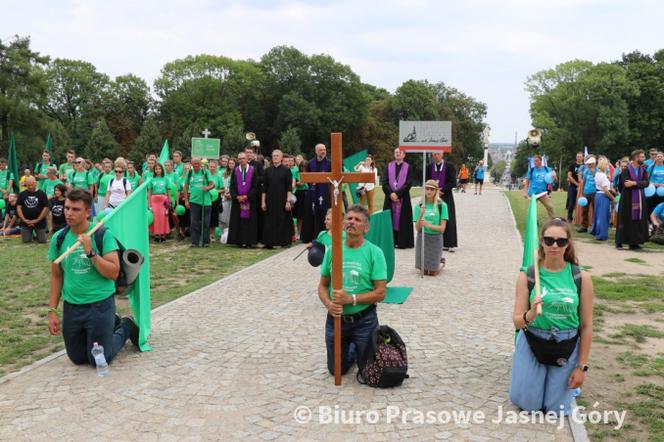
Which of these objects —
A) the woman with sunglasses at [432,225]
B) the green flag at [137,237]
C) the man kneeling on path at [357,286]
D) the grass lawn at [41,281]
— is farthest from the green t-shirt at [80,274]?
the woman with sunglasses at [432,225]

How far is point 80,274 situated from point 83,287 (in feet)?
0.39

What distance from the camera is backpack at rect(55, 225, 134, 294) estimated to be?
17.1ft

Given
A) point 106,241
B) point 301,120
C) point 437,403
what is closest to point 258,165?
point 106,241

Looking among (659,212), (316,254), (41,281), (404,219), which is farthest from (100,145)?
(316,254)

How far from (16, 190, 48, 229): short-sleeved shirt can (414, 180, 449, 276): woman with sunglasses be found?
30.4ft

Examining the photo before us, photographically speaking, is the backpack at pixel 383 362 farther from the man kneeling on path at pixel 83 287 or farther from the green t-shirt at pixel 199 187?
the green t-shirt at pixel 199 187

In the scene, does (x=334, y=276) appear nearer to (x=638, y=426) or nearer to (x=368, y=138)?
(x=638, y=426)

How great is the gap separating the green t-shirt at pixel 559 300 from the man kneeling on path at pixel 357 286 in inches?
50.6

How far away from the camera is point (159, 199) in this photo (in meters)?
13.9

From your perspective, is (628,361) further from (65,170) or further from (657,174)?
(65,170)

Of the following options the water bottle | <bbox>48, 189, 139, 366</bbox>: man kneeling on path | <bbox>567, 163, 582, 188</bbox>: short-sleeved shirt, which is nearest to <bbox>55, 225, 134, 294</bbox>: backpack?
<bbox>48, 189, 139, 366</bbox>: man kneeling on path

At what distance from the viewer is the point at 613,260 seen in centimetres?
1134

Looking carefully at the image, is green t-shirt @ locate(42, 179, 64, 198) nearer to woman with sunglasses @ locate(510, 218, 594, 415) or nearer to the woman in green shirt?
the woman in green shirt

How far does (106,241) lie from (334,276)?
6.85 feet
